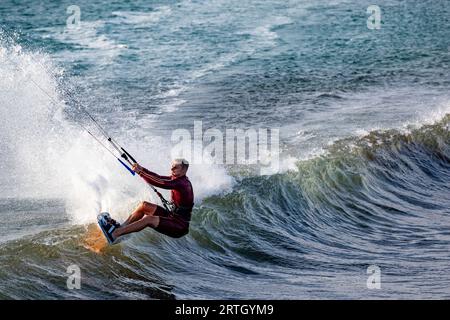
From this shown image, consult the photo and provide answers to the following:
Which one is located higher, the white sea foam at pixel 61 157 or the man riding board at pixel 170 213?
the white sea foam at pixel 61 157

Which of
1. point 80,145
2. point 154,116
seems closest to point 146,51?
point 154,116

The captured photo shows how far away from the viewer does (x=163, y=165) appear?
722 inches

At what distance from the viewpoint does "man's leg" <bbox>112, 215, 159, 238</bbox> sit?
13422 millimetres

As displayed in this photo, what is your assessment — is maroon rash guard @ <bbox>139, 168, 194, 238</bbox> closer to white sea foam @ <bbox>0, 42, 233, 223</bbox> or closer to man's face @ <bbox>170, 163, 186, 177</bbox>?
man's face @ <bbox>170, 163, 186, 177</bbox>

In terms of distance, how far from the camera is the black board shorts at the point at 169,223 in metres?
13.7

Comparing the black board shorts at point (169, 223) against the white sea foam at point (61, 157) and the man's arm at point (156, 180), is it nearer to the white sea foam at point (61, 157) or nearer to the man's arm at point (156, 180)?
the man's arm at point (156, 180)

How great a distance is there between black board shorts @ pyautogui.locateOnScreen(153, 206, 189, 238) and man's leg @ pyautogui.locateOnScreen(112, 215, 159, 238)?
0.08 meters

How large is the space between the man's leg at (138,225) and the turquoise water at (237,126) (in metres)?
0.60

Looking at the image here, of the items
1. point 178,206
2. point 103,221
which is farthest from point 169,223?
point 103,221

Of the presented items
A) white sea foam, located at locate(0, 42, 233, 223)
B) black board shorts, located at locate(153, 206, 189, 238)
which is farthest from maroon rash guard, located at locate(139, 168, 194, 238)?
white sea foam, located at locate(0, 42, 233, 223)

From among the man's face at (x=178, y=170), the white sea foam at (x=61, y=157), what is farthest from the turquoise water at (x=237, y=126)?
the man's face at (x=178, y=170)

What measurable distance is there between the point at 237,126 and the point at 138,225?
974 cm

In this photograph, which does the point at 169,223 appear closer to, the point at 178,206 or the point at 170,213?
the point at 170,213

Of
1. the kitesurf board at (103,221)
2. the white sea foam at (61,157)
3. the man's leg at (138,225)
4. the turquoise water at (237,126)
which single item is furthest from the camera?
the white sea foam at (61,157)
